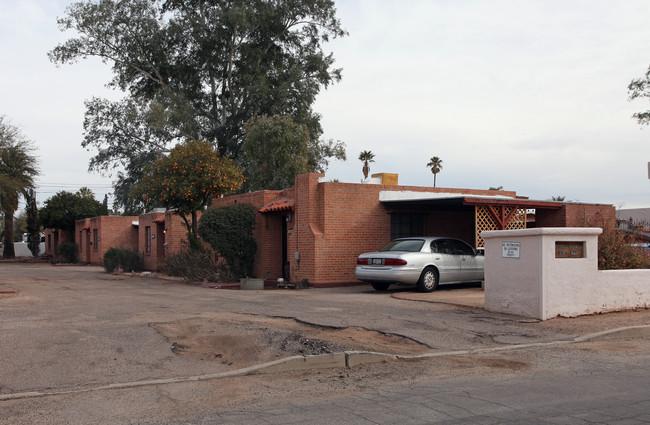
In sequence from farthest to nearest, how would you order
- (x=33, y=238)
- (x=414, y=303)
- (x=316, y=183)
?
(x=33, y=238)
(x=316, y=183)
(x=414, y=303)

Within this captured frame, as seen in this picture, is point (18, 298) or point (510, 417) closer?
point (510, 417)

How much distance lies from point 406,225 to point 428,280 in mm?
4428

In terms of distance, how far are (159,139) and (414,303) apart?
29.8m

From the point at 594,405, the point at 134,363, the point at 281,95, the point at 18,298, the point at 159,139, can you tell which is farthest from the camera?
the point at 159,139

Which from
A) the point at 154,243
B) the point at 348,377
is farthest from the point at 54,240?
the point at 348,377

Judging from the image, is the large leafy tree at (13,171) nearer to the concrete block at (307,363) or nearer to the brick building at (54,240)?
the brick building at (54,240)

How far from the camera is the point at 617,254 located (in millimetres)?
14727

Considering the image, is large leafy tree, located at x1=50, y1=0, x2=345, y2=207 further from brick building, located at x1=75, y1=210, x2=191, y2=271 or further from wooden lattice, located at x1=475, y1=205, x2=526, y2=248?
wooden lattice, located at x1=475, y1=205, x2=526, y2=248

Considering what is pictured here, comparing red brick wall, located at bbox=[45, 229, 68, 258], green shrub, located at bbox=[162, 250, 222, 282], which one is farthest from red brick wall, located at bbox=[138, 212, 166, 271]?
red brick wall, located at bbox=[45, 229, 68, 258]

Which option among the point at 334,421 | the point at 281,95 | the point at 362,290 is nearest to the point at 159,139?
the point at 281,95

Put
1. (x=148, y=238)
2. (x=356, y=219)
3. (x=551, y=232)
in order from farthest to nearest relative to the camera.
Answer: (x=148, y=238) < (x=356, y=219) < (x=551, y=232)

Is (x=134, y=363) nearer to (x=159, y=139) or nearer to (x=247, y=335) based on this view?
(x=247, y=335)

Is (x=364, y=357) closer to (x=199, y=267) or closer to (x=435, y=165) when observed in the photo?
(x=199, y=267)

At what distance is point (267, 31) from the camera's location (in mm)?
39031
